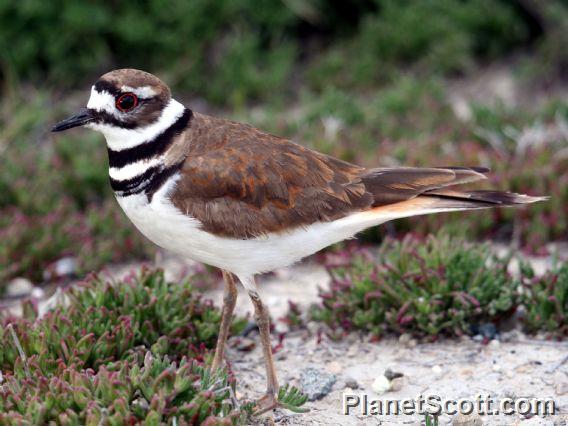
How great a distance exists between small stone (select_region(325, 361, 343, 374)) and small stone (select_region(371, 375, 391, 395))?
25 centimetres

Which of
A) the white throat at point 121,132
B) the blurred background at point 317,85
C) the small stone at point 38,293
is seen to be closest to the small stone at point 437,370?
the blurred background at point 317,85

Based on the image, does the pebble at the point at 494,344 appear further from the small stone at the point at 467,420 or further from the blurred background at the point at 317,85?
the blurred background at the point at 317,85

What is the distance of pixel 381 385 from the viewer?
4.54 m

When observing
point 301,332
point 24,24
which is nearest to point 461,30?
point 24,24

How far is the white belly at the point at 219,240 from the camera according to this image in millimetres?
4051

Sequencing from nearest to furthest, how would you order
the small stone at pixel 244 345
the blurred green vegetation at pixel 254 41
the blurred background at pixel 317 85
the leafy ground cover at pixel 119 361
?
the leafy ground cover at pixel 119 361, the small stone at pixel 244 345, the blurred background at pixel 317 85, the blurred green vegetation at pixel 254 41

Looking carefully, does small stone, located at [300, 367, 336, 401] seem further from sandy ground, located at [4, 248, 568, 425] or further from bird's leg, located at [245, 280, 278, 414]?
bird's leg, located at [245, 280, 278, 414]

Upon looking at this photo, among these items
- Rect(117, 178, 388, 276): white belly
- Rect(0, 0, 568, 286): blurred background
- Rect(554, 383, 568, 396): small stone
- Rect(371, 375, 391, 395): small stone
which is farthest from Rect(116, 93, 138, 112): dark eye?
Rect(554, 383, 568, 396): small stone

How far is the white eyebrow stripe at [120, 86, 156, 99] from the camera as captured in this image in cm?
418

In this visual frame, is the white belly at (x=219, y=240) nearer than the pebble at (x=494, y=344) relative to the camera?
Yes

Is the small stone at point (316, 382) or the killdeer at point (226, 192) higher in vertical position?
the killdeer at point (226, 192)

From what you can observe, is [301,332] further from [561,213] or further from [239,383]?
[561,213]

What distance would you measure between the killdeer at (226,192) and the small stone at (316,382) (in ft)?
0.73

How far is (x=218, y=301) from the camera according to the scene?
5770mm
